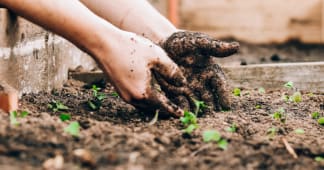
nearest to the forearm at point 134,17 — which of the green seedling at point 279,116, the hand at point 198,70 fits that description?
the hand at point 198,70

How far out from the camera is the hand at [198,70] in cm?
227

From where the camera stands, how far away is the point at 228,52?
88.9 inches

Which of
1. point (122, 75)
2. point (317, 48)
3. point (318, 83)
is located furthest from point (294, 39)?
point (122, 75)

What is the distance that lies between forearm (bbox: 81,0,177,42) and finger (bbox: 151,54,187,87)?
0.30 m

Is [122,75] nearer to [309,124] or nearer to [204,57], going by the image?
[204,57]

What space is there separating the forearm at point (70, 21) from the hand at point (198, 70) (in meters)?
0.29

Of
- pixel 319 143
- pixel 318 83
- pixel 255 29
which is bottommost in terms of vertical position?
pixel 319 143

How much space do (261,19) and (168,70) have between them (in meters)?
3.62

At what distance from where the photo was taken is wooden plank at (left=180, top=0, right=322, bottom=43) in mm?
5574

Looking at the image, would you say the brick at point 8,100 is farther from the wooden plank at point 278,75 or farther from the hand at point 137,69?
the wooden plank at point 278,75

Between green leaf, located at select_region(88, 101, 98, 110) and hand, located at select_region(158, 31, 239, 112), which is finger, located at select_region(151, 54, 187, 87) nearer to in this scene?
hand, located at select_region(158, 31, 239, 112)

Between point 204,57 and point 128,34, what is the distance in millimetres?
340

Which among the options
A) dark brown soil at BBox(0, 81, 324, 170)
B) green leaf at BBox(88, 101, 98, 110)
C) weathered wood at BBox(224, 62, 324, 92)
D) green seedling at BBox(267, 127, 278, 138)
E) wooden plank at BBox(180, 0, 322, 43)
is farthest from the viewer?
wooden plank at BBox(180, 0, 322, 43)

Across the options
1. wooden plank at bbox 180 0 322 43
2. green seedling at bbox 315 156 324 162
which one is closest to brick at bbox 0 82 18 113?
green seedling at bbox 315 156 324 162
